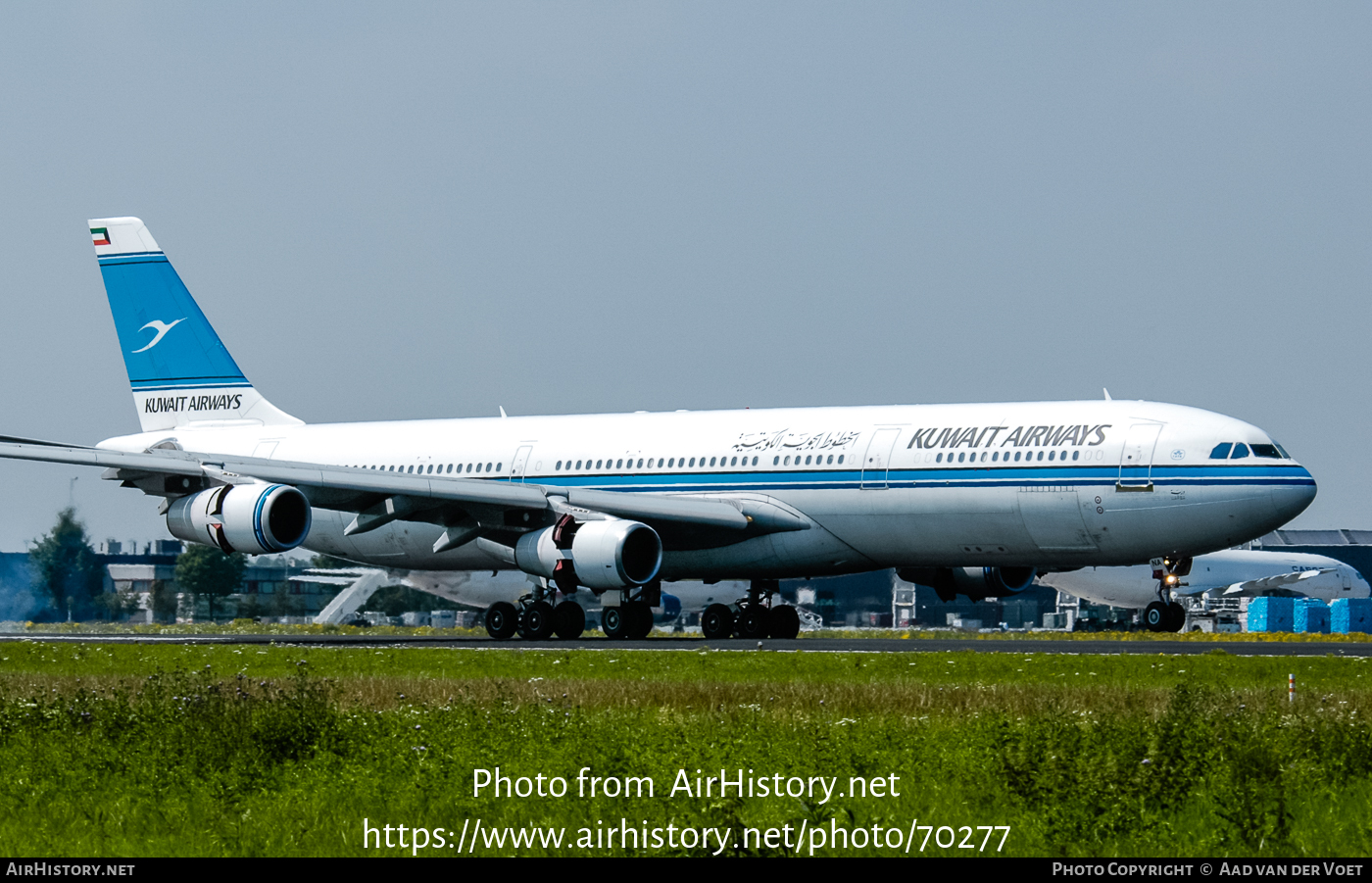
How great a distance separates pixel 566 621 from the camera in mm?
37281

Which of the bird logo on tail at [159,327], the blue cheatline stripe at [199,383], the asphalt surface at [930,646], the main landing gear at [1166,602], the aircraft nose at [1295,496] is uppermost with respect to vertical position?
the bird logo on tail at [159,327]

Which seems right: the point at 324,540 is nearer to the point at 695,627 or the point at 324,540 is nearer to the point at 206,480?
the point at 206,480

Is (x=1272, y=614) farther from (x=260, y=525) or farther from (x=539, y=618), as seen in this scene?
(x=260, y=525)

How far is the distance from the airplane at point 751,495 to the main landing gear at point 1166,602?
161mm

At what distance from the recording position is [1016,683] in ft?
71.8

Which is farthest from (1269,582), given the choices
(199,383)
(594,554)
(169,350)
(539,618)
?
(594,554)

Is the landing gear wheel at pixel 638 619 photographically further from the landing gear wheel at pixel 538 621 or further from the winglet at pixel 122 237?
the winglet at pixel 122 237

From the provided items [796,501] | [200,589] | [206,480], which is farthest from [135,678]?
[200,589]

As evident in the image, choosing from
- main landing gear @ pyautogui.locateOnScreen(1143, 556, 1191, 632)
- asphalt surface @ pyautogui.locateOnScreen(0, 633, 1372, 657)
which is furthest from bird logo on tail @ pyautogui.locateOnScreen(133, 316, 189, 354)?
main landing gear @ pyautogui.locateOnScreen(1143, 556, 1191, 632)

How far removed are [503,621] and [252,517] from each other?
20.4ft

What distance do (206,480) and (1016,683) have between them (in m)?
19.7

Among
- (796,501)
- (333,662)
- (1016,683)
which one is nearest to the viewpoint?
(1016,683)

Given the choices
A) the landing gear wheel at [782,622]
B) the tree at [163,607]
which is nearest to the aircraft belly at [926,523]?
the landing gear wheel at [782,622]

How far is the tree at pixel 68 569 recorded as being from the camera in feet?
226
